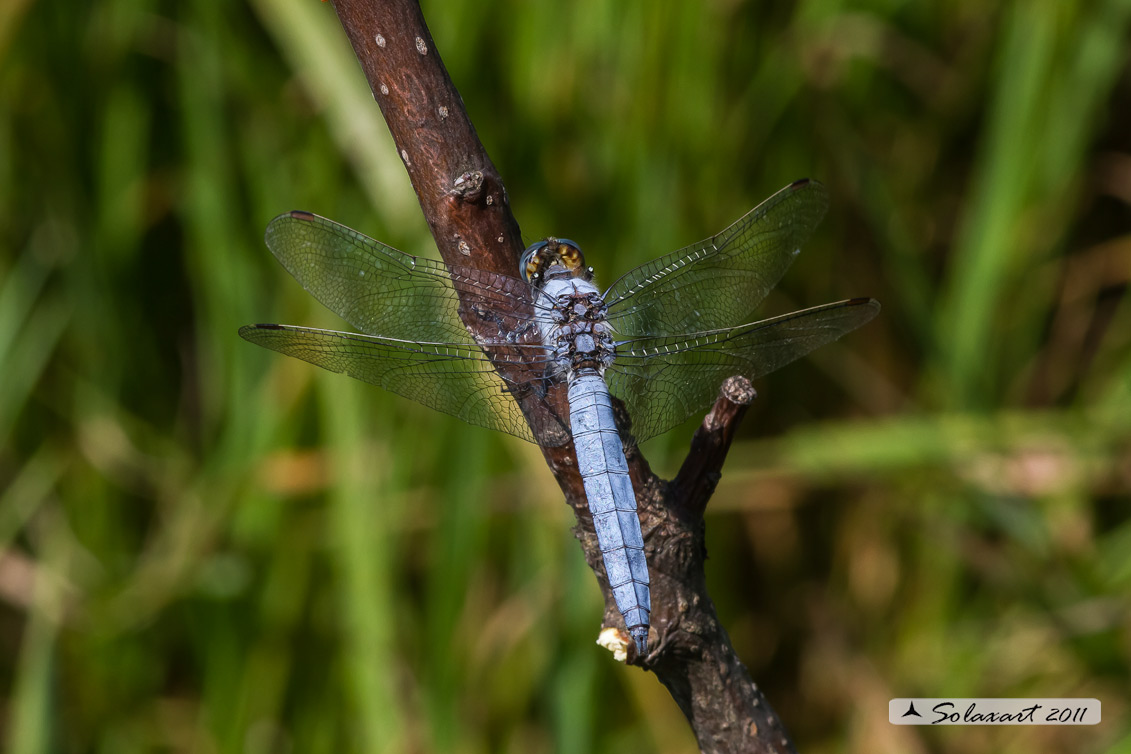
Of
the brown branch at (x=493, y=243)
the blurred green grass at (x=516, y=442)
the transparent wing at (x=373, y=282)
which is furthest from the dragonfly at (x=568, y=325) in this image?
the blurred green grass at (x=516, y=442)

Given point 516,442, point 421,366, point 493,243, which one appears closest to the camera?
point 493,243

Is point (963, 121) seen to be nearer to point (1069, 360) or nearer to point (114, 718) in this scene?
point (1069, 360)

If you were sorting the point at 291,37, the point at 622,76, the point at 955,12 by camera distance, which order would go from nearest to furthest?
1. the point at 291,37
2. the point at 622,76
3. the point at 955,12

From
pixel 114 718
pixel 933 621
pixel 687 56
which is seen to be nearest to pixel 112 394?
pixel 114 718

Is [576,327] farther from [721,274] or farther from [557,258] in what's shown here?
[721,274]

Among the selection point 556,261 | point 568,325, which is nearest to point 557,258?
point 556,261
